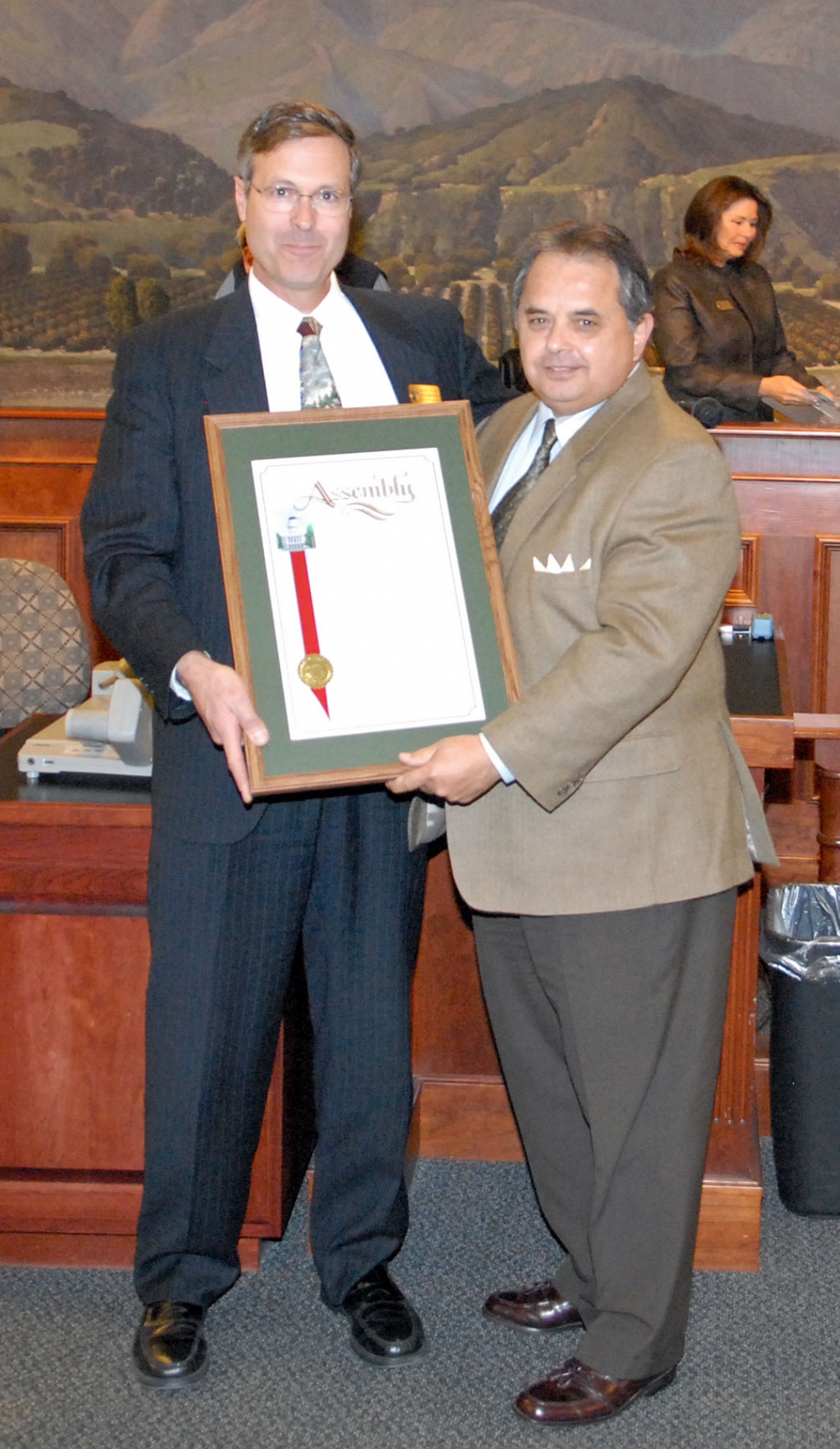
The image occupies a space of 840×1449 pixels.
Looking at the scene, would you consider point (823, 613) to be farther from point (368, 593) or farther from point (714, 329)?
point (368, 593)

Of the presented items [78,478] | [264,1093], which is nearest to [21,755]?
[264,1093]

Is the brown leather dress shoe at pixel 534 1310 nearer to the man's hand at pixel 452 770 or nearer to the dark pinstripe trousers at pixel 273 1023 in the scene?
the dark pinstripe trousers at pixel 273 1023

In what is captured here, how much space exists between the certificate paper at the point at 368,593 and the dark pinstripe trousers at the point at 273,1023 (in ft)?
0.82

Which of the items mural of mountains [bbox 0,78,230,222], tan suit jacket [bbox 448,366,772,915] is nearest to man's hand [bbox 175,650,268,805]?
tan suit jacket [bbox 448,366,772,915]

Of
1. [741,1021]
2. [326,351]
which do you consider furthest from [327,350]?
[741,1021]

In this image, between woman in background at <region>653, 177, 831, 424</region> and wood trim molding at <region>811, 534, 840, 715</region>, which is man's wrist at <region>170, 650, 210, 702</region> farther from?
woman in background at <region>653, 177, 831, 424</region>

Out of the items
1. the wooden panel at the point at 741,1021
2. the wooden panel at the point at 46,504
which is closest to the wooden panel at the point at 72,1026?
the wooden panel at the point at 741,1021

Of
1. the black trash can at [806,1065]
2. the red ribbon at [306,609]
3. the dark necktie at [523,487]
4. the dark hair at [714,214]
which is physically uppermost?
the dark hair at [714,214]

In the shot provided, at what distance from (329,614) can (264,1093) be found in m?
0.78

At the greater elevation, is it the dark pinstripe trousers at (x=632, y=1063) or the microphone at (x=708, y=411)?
the microphone at (x=708, y=411)

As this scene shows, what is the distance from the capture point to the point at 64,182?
21.8 feet

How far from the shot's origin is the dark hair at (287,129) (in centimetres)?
189

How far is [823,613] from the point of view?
15.6ft

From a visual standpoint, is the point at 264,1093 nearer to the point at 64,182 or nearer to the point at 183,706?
the point at 183,706
